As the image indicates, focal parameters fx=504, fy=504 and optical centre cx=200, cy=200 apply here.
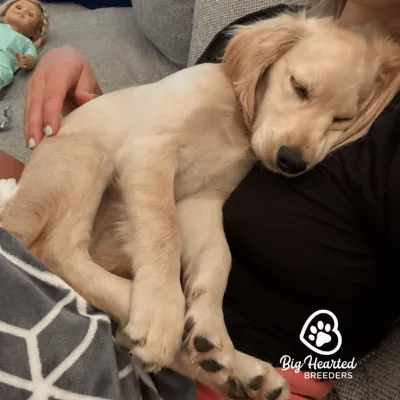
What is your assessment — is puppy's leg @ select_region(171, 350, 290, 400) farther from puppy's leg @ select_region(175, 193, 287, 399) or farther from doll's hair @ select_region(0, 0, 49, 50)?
doll's hair @ select_region(0, 0, 49, 50)

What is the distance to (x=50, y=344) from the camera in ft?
2.24

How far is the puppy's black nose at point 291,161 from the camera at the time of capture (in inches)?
37.5

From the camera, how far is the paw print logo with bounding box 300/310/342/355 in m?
0.93

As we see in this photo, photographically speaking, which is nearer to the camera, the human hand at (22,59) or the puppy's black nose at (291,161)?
the puppy's black nose at (291,161)

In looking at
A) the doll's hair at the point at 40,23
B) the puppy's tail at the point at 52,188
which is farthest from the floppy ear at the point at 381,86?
the doll's hair at the point at 40,23

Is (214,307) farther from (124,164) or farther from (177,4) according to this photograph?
(177,4)

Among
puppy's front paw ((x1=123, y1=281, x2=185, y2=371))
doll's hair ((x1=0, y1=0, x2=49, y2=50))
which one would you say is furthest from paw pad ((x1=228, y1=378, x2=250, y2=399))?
doll's hair ((x1=0, y1=0, x2=49, y2=50))

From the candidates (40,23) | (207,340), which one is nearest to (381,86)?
(207,340)

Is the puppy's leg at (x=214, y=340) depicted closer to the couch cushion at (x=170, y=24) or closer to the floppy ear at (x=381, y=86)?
the floppy ear at (x=381, y=86)

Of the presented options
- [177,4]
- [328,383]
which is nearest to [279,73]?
[328,383]

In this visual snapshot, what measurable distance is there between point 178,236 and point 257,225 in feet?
0.53

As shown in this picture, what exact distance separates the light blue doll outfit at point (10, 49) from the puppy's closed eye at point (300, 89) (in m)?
1.32

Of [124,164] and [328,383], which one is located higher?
[124,164]

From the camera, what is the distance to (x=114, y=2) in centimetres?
282
